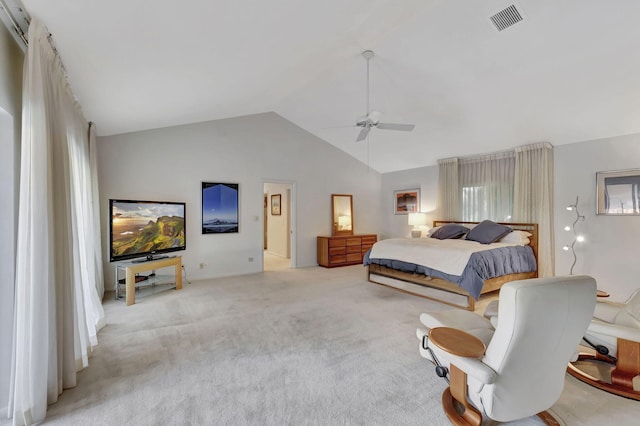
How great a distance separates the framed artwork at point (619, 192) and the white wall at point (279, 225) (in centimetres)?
588

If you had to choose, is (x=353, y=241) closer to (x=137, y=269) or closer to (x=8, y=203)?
(x=137, y=269)

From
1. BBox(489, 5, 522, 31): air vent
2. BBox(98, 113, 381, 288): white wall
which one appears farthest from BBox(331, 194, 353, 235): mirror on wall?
BBox(489, 5, 522, 31): air vent

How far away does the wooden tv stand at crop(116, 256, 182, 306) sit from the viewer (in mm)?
3992

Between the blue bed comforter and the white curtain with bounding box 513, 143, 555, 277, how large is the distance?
0.74 feet

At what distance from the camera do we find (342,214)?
286 inches

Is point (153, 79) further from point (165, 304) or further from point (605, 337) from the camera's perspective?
point (605, 337)

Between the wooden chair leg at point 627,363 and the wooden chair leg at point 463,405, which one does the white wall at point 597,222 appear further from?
the wooden chair leg at point 463,405

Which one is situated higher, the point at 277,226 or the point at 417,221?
the point at 417,221

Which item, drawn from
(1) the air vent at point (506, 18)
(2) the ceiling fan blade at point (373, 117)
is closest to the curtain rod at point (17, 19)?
(2) the ceiling fan blade at point (373, 117)

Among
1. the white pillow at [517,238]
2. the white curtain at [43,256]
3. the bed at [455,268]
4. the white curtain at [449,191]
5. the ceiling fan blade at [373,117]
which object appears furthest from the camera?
the white curtain at [449,191]

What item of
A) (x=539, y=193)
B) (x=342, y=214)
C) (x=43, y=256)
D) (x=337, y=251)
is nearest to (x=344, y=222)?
(x=342, y=214)

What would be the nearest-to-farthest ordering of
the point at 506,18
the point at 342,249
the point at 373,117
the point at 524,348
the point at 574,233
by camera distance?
the point at 524,348
the point at 506,18
the point at 373,117
the point at 574,233
the point at 342,249

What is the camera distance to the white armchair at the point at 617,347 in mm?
2047

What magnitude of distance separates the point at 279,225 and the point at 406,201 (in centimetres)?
359
